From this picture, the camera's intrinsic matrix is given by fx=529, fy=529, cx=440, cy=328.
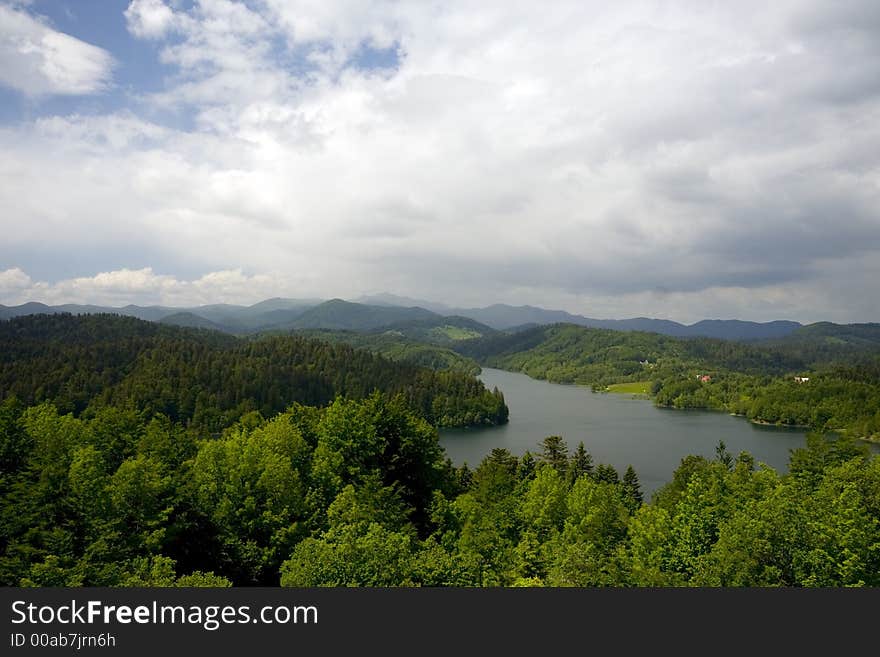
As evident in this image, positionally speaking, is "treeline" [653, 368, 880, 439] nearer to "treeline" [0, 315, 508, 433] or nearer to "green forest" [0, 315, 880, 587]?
"treeline" [0, 315, 508, 433]

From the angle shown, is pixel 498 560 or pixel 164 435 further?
pixel 164 435

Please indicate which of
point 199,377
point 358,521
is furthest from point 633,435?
point 358,521

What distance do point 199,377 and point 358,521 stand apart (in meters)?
104

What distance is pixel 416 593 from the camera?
378 inches

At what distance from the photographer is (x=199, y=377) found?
11188cm

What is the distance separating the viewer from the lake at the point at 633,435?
78812mm

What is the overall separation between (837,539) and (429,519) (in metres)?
18.4

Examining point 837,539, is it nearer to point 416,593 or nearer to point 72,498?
point 416,593

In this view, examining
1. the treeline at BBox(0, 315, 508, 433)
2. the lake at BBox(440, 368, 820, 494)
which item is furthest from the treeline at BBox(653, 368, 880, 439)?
the treeline at BBox(0, 315, 508, 433)

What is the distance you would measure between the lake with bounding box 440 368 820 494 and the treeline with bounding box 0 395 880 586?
125 ft

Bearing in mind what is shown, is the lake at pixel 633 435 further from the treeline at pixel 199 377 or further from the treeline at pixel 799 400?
the treeline at pixel 199 377

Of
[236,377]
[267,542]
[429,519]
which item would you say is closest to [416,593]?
[267,542]

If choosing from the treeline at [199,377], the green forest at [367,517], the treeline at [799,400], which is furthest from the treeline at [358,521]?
the treeline at [799,400]

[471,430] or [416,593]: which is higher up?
[416,593]
